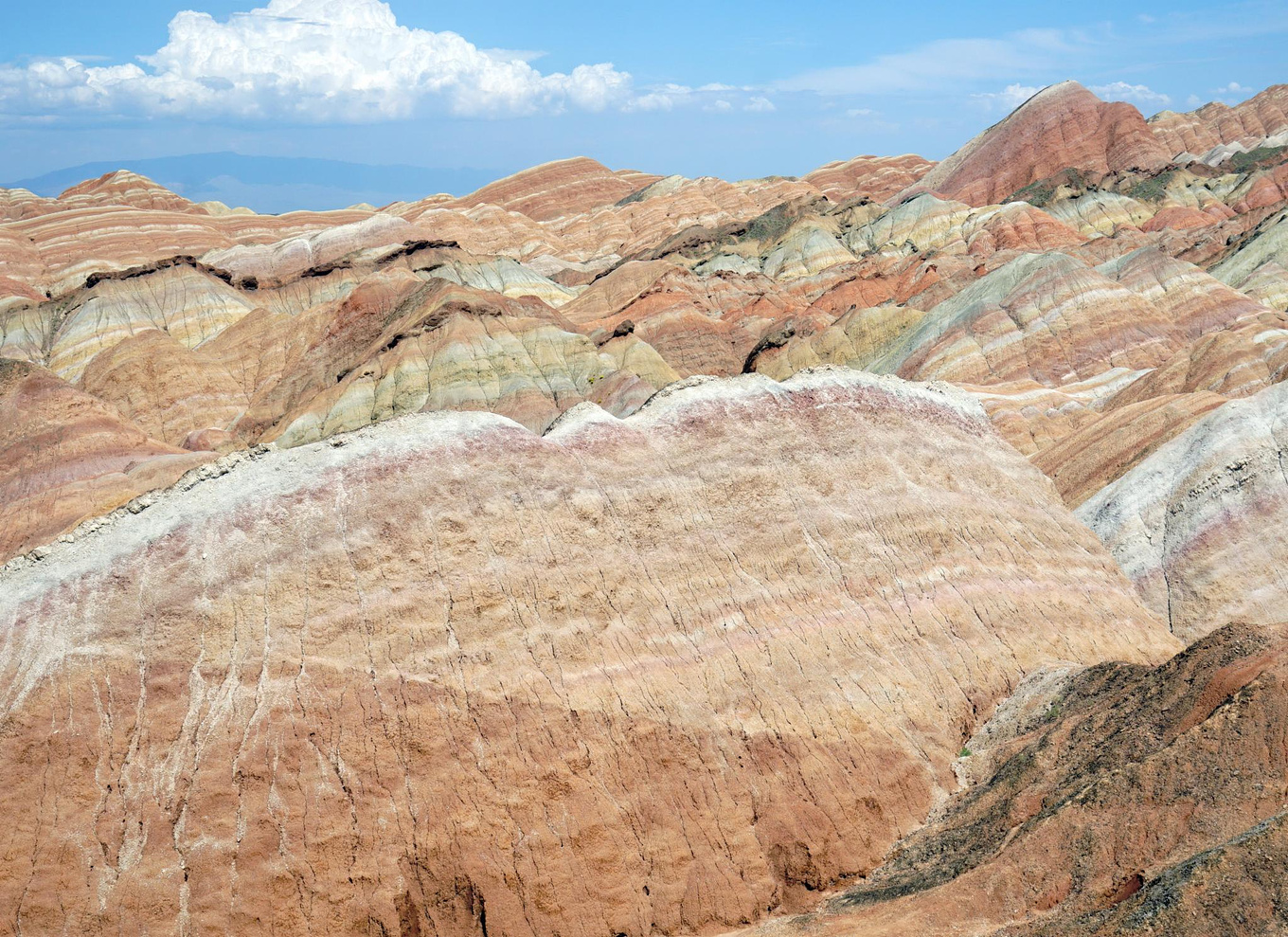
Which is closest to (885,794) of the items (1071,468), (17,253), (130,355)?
(1071,468)

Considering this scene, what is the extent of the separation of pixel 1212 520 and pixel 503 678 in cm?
2065

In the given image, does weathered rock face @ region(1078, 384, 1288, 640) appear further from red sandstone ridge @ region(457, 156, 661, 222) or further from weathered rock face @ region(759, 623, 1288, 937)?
red sandstone ridge @ region(457, 156, 661, 222)

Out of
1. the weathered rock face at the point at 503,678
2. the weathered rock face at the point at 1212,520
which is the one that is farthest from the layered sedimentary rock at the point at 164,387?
the weathered rock face at the point at 1212,520

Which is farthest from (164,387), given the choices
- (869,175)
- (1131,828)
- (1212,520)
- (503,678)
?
(869,175)

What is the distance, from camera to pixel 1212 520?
30.2 m

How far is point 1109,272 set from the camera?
72250 mm

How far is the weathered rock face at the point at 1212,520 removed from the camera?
28.8 meters

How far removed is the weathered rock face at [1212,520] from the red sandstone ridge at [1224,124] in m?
134

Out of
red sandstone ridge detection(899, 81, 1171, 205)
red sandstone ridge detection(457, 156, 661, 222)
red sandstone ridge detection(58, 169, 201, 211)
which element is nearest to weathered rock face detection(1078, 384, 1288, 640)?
red sandstone ridge detection(899, 81, 1171, 205)

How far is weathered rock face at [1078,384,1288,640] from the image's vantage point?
28.8m

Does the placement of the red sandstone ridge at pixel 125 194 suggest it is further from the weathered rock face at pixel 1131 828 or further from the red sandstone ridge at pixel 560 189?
the weathered rock face at pixel 1131 828

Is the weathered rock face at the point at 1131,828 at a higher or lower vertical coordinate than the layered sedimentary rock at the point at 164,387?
higher

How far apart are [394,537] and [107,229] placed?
106m

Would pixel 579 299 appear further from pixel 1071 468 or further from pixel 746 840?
pixel 746 840
